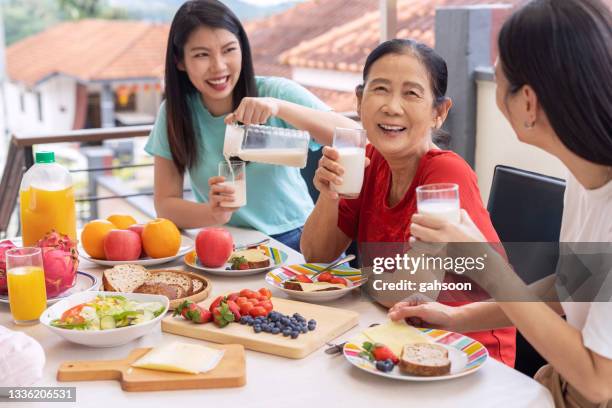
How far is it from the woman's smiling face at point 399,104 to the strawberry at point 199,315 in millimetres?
588

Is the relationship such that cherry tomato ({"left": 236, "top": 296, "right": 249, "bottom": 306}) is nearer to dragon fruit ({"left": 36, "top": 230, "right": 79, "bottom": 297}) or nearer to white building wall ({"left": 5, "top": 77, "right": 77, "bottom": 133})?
dragon fruit ({"left": 36, "top": 230, "right": 79, "bottom": 297})

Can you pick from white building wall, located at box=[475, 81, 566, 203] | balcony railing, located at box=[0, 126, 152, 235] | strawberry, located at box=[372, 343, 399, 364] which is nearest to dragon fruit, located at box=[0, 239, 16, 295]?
strawberry, located at box=[372, 343, 399, 364]

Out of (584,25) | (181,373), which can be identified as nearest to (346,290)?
(181,373)

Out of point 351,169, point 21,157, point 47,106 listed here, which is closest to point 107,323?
point 351,169

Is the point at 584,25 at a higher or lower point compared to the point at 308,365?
higher

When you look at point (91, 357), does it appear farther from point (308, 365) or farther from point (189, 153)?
point (189, 153)

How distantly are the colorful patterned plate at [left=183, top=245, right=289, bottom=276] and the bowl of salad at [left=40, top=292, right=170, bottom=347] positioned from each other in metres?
0.33

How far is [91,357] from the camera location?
1394 millimetres

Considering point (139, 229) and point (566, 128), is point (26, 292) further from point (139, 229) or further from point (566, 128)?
point (566, 128)

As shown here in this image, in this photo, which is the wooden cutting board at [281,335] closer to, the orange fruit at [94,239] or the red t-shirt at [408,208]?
the red t-shirt at [408,208]

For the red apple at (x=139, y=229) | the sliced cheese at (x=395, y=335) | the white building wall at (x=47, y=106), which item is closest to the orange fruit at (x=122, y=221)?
the red apple at (x=139, y=229)

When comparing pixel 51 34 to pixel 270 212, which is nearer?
pixel 270 212

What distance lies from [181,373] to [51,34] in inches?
839

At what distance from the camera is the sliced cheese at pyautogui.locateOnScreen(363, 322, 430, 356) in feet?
4.52
